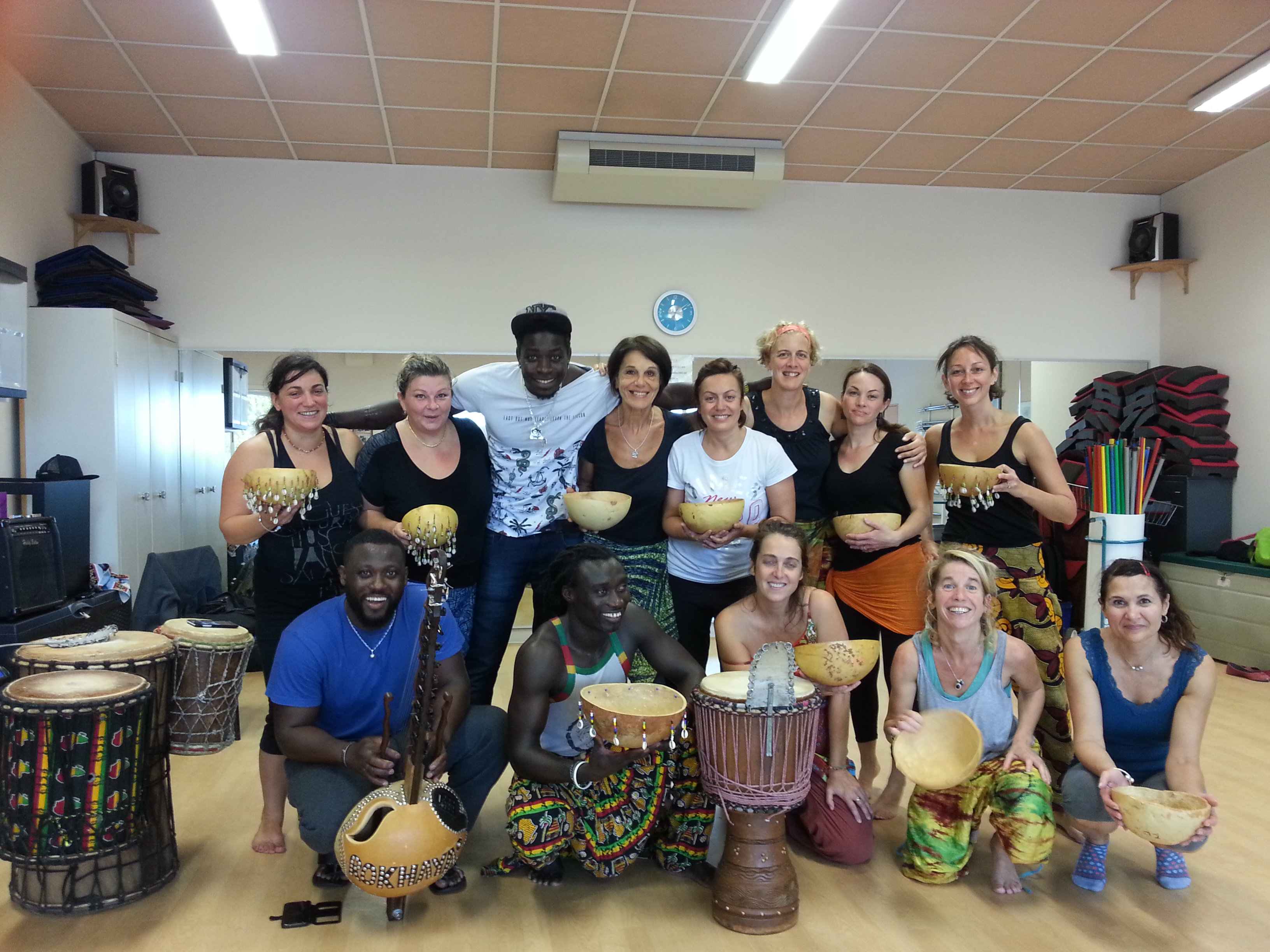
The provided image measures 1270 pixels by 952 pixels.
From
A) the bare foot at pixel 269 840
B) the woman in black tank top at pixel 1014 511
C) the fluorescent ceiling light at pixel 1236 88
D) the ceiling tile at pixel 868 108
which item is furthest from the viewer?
the ceiling tile at pixel 868 108

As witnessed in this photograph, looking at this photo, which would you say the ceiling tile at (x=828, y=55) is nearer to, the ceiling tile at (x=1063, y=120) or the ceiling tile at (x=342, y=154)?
the ceiling tile at (x=1063, y=120)

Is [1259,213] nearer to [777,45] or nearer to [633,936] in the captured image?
[777,45]

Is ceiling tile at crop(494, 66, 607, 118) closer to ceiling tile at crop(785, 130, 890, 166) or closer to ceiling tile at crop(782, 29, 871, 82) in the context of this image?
ceiling tile at crop(782, 29, 871, 82)

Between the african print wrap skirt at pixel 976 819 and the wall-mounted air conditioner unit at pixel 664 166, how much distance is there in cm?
416

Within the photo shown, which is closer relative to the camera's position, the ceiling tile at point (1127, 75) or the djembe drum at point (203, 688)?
the djembe drum at point (203, 688)

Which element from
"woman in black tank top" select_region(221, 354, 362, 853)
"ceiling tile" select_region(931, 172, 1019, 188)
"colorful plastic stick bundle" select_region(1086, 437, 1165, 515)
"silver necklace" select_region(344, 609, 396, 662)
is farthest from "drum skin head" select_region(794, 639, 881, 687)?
"ceiling tile" select_region(931, 172, 1019, 188)

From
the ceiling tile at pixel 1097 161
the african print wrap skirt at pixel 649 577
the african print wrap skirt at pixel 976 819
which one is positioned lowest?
the african print wrap skirt at pixel 976 819

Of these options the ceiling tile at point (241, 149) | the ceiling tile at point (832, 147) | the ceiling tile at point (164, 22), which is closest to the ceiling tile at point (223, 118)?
the ceiling tile at point (241, 149)

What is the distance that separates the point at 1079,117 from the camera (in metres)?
5.36

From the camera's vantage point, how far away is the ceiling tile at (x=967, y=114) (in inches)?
201

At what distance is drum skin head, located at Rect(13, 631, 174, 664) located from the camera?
7.84 ft

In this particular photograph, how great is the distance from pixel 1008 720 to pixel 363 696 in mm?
1840

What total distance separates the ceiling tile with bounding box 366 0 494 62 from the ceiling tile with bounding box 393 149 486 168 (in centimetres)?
124

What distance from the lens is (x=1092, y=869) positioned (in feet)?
8.34
